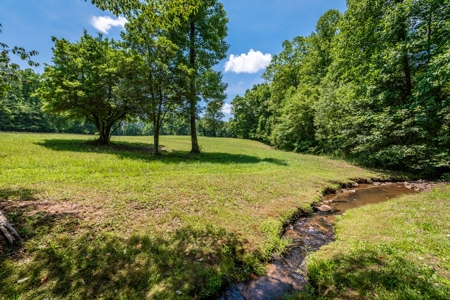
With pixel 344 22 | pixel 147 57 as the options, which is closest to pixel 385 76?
pixel 344 22

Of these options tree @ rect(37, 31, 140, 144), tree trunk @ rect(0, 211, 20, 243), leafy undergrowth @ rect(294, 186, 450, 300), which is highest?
tree @ rect(37, 31, 140, 144)

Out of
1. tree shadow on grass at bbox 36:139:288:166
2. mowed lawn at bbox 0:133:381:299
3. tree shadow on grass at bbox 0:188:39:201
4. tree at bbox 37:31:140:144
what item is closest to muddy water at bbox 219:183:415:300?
mowed lawn at bbox 0:133:381:299

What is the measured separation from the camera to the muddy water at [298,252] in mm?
3230

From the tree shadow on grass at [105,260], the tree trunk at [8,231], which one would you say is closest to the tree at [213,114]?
the tree shadow on grass at [105,260]

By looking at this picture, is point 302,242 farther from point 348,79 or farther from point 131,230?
point 348,79

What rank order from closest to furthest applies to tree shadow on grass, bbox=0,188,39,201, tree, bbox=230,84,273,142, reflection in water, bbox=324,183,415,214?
tree shadow on grass, bbox=0,188,39,201 < reflection in water, bbox=324,183,415,214 < tree, bbox=230,84,273,142

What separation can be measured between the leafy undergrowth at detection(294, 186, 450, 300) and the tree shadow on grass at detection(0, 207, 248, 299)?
177 cm

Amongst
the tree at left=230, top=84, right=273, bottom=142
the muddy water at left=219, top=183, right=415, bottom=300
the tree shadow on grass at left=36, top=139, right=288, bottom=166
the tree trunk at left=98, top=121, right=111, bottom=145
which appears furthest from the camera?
the tree at left=230, top=84, right=273, bottom=142

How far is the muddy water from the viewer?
3.23 m

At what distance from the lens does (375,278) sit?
297cm

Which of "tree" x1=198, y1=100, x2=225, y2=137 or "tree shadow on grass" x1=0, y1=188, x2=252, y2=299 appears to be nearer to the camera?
"tree shadow on grass" x1=0, y1=188, x2=252, y2=299

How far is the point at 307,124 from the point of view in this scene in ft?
81.6

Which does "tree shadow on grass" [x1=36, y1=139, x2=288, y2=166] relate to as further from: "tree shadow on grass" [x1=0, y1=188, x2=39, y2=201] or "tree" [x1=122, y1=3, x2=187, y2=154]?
"tree shadow on grass" [x1=0, y1=188, x2=39, y2=201]

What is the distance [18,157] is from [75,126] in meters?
60.8
